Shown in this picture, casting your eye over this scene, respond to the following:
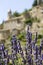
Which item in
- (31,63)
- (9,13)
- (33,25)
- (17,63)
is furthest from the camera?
(9,13)

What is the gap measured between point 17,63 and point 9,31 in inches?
1332

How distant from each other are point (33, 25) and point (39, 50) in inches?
1253

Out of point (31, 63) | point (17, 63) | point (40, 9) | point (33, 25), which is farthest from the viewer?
point (40, 9)

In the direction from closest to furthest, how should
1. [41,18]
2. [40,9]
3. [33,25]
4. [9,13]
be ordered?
[33,25] → [41,18] → [40,9] → [9,13]

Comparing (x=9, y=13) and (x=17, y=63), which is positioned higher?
(x=17, y=63)

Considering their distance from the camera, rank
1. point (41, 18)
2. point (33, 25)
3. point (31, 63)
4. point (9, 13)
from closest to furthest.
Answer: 1. point (31, 63)
2. point (33, 25)
3. point (41, 18)
4. point (9, 13)

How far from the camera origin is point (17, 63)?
21.3ft

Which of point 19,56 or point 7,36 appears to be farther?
point 7,36

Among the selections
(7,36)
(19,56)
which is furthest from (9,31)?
(19,56)

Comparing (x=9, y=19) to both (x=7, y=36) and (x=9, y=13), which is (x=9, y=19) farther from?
(x=7, y=36)

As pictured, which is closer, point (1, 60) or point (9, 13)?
point (1, 60)

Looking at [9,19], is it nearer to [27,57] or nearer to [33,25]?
[33,25]

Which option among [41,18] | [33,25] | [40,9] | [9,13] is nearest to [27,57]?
[33,25]

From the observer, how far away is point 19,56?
22.2 ft
